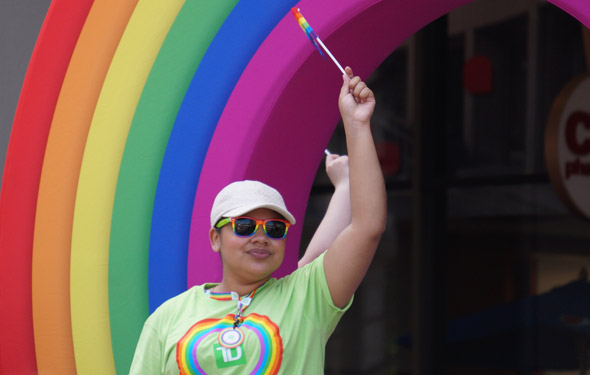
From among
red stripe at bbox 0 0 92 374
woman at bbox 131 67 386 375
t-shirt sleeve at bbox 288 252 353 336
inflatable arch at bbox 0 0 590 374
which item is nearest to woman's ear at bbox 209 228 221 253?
woman at bbox 131 67 386 375

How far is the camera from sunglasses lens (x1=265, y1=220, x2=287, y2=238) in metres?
2.09

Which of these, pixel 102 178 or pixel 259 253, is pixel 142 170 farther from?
pixel 259 253

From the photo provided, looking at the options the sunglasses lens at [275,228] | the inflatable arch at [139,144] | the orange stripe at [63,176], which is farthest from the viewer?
the orange stripe at [63,176]

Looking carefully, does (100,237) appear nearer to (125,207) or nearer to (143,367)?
(125,207)

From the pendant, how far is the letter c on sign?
12.3 feet

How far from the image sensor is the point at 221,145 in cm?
289

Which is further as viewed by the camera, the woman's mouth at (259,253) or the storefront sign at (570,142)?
the storefront sign at (570,142)

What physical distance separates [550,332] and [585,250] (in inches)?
34.8

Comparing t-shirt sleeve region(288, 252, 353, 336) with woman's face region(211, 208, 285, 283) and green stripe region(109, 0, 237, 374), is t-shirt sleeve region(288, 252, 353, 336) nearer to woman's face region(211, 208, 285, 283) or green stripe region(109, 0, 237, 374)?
woman's face region(211, 208, 285, 283)

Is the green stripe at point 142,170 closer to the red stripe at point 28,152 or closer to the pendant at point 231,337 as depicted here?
the red stripe at point 28,152

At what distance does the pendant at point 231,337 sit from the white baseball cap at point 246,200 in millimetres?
304

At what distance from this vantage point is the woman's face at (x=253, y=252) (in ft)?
6.81

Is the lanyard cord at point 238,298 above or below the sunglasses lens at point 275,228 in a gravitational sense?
below

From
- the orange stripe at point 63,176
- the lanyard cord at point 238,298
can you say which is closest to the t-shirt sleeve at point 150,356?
the lanyard cord at point 238,298
